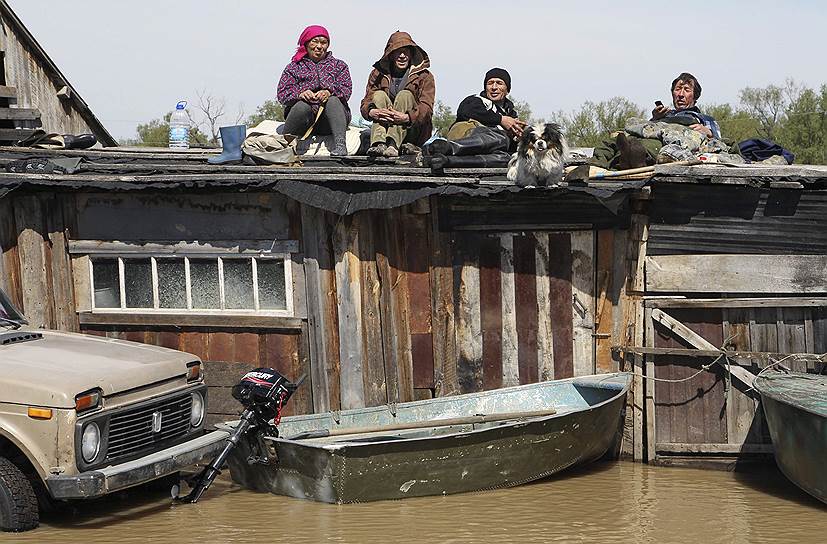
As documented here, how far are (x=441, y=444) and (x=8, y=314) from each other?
3.58 metres

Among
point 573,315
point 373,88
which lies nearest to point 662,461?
point 573,315

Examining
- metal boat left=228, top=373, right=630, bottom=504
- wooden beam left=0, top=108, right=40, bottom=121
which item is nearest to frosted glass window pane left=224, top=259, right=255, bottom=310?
metal boat left=228, top=373, right=630, bottom=504

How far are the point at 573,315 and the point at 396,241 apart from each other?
174 cm

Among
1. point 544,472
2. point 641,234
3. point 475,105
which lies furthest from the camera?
point 475,105

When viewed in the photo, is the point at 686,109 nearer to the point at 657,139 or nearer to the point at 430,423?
the point at 657,139

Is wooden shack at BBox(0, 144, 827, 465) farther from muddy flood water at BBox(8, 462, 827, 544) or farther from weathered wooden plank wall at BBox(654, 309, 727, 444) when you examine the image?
muddy flood water at BBox(8, 462, 827, 544)

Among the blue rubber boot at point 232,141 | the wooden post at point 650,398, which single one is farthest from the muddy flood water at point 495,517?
the blue rubber boot at point 232,141

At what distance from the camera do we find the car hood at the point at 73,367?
6.89 m

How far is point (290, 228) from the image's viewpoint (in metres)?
9.60

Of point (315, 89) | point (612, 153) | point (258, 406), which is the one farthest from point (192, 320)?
point (612, 153)

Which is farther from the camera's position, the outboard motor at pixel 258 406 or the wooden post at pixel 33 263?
the wooden post at pixel 33 263

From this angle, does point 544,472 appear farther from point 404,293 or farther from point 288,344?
point 288,344

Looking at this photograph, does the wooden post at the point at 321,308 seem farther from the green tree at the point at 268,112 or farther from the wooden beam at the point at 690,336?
the green tree at the point at 268,112

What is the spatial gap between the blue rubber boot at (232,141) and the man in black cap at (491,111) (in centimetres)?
209
